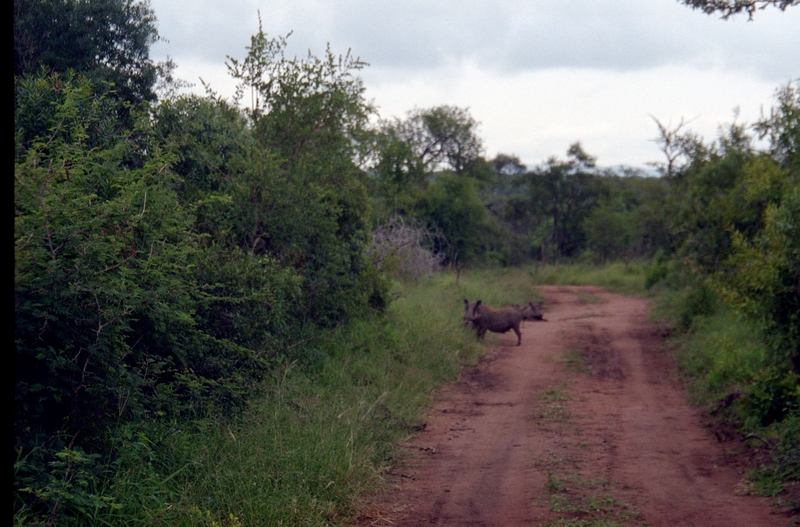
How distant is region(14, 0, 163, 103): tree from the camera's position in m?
8.28

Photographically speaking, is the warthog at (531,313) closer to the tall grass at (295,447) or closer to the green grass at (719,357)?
the green grass at (719,357)

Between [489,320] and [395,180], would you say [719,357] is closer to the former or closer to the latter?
[489,320]

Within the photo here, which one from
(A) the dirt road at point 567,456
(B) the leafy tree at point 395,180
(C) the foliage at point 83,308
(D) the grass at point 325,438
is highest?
Answer: (B) the leafy tree at point 395,180

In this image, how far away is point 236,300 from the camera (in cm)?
618

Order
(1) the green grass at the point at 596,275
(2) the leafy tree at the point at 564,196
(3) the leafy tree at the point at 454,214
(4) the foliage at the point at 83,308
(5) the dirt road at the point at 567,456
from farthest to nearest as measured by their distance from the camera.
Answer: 1. (2) the leafy tree at the point at 564,196
2. (1) the green grass at the point at 596,275
3. (3) the leafy tree at the point at 454,214
4. (5) the dirt road at the point at 567,456
5. (4) the foliage at the point at 83,308

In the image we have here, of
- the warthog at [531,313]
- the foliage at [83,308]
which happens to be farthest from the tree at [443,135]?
the foliage at [83,308]

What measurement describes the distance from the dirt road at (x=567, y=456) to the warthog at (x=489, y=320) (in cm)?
159

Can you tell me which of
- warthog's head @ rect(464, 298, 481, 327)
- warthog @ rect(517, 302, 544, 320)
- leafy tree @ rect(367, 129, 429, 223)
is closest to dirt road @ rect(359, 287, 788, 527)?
warthog's head @ rect(464, 298, 481, 327)

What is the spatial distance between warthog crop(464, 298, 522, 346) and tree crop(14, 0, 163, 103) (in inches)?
290

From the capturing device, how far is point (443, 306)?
14.7 meters

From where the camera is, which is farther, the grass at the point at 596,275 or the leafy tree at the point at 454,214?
the grass at the point at 596,275

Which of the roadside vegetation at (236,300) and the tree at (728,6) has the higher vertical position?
the tree at (728,6)

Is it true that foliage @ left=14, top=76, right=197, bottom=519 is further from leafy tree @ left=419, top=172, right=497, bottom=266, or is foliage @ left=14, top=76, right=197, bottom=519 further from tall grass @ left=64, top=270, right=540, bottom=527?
leafy tree @ left=419, top=172, right=497, bottom=266

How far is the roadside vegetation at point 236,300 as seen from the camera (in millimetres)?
4180
